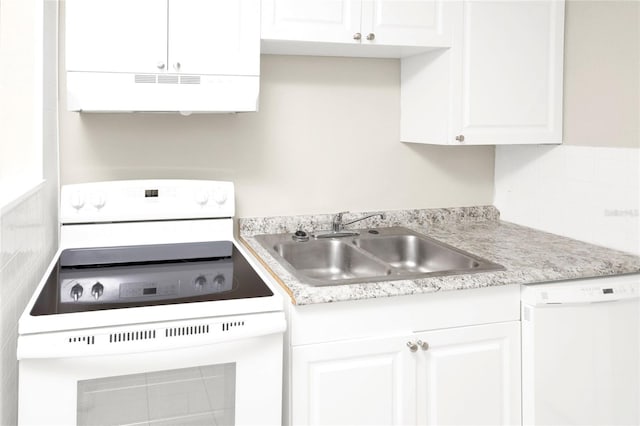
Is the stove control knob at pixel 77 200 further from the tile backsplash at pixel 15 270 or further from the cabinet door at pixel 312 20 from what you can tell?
the cabinet door at pixel 312 20

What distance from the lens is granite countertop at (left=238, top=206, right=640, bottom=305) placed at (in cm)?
174

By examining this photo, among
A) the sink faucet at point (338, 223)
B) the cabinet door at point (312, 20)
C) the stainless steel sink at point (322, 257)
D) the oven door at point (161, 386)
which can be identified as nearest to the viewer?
the oven door at point (161, 386)

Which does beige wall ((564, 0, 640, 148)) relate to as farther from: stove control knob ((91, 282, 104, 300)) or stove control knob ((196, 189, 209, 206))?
stove control knob ((91, 282, 104, 300))

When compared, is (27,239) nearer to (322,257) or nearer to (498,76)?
(322,257)

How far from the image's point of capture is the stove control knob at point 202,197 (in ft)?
7.37

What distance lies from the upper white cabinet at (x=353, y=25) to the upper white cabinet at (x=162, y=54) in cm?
11

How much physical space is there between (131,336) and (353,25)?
4.26 ft

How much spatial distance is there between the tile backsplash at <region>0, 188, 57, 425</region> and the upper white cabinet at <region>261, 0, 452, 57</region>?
0.95m

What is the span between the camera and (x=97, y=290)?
1739 mm

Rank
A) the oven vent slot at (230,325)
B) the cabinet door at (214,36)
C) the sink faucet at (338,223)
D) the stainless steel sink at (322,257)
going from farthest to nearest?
the sink faucet at (338,223), the stainless steel sink at (322,257), the cabinet door at (214,36), the oven vent slot at (230,325)

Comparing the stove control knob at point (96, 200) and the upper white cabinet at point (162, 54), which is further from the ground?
the upper white cabinet at point (162, 54)

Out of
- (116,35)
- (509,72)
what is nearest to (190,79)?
(116,35)

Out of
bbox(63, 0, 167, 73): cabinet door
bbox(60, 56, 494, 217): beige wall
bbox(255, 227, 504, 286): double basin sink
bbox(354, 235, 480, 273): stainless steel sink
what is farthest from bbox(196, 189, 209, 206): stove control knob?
bbox(354, 235, 480, 273): stainless steel sink

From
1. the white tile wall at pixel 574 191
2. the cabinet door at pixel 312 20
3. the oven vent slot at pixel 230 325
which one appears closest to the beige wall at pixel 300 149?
the white tile wall at pixel 574 191
